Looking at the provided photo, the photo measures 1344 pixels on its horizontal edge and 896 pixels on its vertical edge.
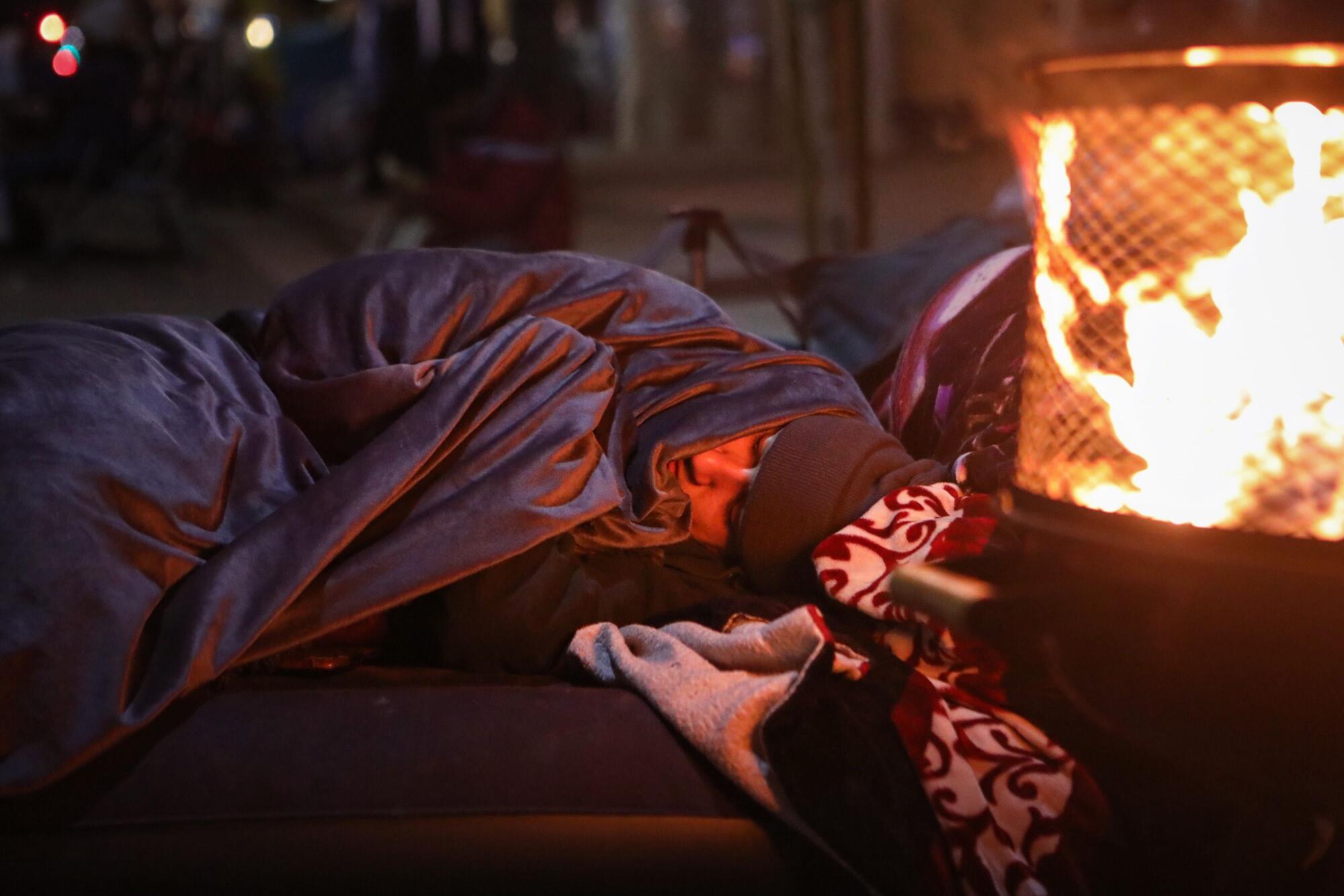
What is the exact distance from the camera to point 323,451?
1.53 m

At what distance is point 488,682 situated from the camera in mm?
1372

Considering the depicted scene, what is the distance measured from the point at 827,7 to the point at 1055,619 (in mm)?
3229

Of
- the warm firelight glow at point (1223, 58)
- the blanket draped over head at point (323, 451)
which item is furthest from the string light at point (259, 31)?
the warm firelight glow at point (1223, 58)

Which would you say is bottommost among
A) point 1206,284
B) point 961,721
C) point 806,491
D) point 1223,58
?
point 961,721

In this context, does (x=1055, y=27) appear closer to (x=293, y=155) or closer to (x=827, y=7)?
(x=827, y=7)

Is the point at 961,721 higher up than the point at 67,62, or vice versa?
the point at 67,62

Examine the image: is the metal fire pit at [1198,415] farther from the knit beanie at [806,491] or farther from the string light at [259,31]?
the string light at [259,31]

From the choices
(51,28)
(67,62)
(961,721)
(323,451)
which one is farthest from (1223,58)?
(67,62)

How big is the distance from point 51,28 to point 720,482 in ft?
11.9

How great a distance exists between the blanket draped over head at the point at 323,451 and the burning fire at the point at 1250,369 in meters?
0.63

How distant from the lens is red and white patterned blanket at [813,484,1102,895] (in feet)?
3.61

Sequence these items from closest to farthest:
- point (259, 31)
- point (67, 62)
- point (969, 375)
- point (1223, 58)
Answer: point (1223, 58) < point (969, 375) < point (67, 62) < point (259, 31)

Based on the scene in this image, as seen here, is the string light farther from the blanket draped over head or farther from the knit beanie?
the knit beanie

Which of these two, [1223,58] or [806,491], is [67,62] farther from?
[1223,58]
